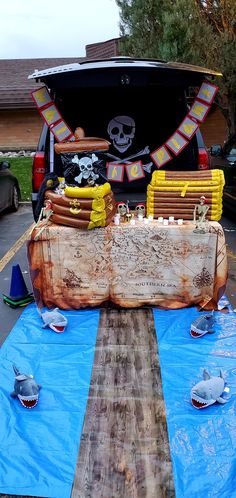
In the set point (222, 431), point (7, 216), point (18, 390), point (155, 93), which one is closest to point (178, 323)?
point (222, 431)

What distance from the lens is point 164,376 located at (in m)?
3.17

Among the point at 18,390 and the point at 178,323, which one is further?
the point at 178,323

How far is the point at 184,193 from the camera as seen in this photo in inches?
163

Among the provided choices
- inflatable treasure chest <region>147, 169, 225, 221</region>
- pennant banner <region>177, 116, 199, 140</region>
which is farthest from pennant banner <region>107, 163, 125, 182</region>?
pennant banner <region>177, 116, 199, 140</region>

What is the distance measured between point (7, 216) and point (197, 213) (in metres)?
5.65

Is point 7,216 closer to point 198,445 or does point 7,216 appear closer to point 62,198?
point 62,198

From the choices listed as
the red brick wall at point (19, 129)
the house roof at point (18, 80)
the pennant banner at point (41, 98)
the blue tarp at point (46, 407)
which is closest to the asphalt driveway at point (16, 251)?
the blue tarp at point (46, 407)

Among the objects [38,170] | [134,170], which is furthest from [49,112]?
[134,170]

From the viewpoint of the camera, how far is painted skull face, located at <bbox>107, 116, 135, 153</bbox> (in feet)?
21.2

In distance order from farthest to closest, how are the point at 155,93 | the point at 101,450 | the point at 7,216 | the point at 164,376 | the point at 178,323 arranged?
the point at 7,216 → the point at 155,93 → the point at 178,323 → the point at 164,376 → the point at 101,450

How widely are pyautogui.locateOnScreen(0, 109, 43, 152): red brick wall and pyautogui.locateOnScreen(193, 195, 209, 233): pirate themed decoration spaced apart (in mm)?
16586

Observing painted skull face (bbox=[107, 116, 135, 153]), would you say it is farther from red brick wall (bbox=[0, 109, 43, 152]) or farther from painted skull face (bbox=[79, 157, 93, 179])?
red brick wall (bbox=[0, 109, 43, 152])

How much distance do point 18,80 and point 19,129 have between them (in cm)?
271

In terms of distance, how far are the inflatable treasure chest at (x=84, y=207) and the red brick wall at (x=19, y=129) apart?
1637 centimetres
